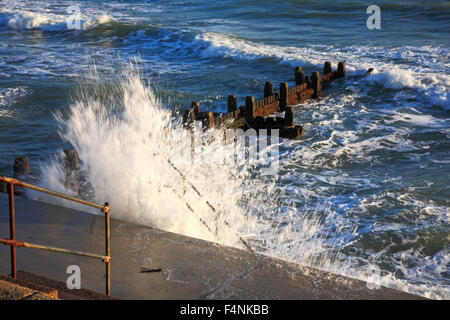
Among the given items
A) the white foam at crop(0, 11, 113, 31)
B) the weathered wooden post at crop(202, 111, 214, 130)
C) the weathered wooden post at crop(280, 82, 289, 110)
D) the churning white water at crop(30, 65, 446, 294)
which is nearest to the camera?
the churning white water at crop(30, 65, 446, 294)

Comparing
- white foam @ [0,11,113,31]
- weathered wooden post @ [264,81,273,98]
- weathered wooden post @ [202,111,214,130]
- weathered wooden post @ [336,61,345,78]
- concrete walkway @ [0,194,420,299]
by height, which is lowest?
concrete walkway @ [0,194,420,299]

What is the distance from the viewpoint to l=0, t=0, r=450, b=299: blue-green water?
6.95 meters

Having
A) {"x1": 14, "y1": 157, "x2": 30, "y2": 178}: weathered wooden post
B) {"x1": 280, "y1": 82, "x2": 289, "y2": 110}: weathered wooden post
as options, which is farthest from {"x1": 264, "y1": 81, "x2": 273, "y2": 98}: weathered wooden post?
{"x1": 14, "y1": 157, "x2": 30, "y2": 178}: weathered wooden post

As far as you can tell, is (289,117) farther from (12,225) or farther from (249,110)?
(12,225)

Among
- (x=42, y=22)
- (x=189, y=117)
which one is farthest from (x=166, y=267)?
(x=42, y=22)

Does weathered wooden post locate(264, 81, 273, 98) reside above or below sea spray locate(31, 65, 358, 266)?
above

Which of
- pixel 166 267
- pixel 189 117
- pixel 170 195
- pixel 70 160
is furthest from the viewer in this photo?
pixel 189 117

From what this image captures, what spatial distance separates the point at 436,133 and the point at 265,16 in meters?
20.0

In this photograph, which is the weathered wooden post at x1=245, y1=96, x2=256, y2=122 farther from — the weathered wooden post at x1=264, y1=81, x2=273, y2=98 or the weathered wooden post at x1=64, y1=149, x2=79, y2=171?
the weathered wooden post at x1=64, y1=149, x2=79, y2=171

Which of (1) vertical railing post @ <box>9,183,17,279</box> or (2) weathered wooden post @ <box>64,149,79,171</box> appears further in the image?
(2) weathered wooden post @ <box>64,149,79,171</box>

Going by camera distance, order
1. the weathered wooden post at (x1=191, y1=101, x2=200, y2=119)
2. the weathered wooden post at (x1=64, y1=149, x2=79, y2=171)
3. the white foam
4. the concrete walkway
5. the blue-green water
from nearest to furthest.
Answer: the concrete walkway < the weathered wooden post at (x1=64, y1=149, x2=79, y2=171) < the blue-green water < the weathered wooden post at (x1=191, y1=101, x2=200, y2=119) < the white foam

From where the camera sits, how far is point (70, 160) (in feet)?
21.1

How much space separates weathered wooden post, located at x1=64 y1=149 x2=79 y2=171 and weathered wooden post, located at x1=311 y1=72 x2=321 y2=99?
875 cm

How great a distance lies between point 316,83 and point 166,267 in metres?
10.2
